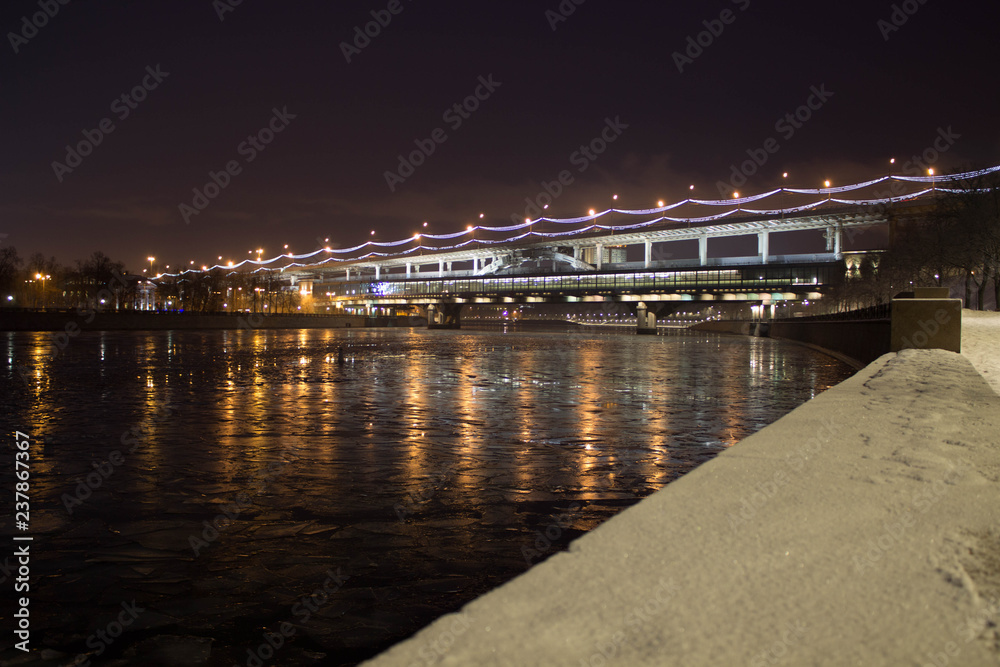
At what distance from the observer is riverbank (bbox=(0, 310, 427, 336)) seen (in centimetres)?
6644

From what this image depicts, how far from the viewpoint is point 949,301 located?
63.4 ft

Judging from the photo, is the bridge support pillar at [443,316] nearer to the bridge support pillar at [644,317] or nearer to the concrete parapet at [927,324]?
the bridge support pillar at [644,317]

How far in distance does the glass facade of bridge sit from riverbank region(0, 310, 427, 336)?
24666 millimetres

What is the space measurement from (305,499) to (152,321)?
82400 mm

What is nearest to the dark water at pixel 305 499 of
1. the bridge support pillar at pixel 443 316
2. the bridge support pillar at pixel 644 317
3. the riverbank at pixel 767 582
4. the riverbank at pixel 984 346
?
the riverbank at pixel 767 582

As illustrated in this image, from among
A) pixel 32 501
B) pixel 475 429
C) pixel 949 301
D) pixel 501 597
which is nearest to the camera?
pixel 501 597

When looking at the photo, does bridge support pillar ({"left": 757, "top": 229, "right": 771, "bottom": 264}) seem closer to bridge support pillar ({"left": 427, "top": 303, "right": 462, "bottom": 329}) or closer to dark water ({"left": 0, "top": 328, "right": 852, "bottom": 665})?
bridge support pillar ({"left": 427, "top": 303, "right": 462, "bottom": 329})

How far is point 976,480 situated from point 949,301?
17.4 meters

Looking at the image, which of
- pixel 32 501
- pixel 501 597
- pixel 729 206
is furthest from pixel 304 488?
pixel 729 206

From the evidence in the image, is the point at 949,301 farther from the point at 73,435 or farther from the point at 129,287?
the point at 129,287

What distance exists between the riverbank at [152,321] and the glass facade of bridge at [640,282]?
80.9 feet

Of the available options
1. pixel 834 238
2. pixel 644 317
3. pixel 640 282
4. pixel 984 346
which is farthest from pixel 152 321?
pixel 834 238

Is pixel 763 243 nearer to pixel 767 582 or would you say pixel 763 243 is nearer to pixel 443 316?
pixel 443 316

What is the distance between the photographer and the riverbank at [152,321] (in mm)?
66438
